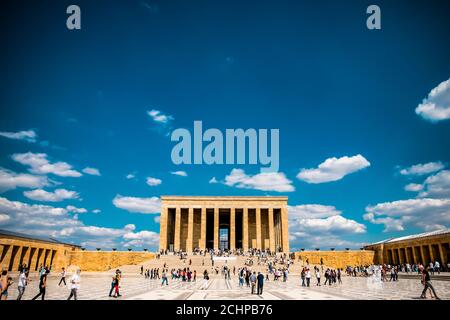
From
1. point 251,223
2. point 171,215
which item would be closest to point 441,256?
point 251,223

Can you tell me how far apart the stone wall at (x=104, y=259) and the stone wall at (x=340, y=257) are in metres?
22.5

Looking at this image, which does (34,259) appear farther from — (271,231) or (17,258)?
(271,231)

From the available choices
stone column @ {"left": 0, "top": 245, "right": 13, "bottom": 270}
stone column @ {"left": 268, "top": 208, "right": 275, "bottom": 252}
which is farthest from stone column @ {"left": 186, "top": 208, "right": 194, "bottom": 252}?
stone column @ {"left": 0, "top": 245, "right": 13, "bottom": 270}

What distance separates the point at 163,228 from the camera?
166 feet

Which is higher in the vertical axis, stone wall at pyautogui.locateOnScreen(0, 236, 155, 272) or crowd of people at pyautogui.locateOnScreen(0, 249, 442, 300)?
stone wall at pyautogui.locateOnScreen(0, 236, 155, 272)

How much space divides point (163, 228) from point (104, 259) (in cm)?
947

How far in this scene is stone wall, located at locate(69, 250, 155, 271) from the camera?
4472 centimetres

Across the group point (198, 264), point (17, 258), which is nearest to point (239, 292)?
point (198, 264)

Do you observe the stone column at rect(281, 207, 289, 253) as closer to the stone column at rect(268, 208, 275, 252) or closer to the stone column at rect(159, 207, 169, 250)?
the stone column at rect(268, 208, 275, 252)

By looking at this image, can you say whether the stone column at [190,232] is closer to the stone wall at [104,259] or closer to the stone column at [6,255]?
the stone wall at [104,259]

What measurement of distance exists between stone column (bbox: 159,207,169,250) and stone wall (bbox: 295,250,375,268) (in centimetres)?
1978
